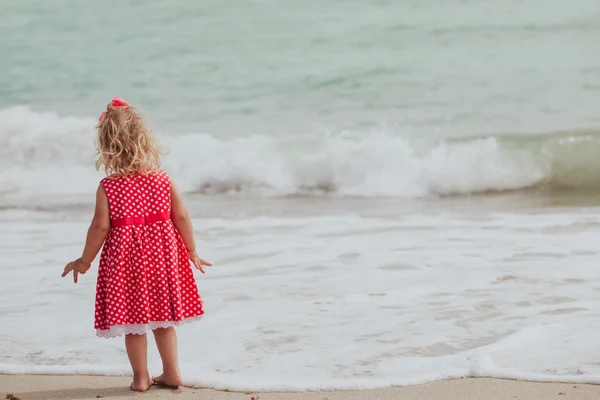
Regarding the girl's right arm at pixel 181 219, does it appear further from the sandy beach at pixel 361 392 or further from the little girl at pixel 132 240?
the sandy beach at pixel 361 392

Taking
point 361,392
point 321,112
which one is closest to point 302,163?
point 321,112

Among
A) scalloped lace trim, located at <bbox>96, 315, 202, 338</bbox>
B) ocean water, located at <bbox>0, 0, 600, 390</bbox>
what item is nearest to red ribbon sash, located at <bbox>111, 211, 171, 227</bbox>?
scalloped lace trim, located at <bbox>96, 315, 202, 338</bbox>

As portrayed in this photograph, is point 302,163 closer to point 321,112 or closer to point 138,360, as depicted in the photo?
point 321,112

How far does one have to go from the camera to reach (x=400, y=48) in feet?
20.4

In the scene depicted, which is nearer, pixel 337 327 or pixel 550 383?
pixel 550 383

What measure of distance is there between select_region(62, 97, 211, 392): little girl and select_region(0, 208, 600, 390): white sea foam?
0.78 ft

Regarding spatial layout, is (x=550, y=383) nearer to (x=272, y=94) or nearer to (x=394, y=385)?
(x=394, y=385)

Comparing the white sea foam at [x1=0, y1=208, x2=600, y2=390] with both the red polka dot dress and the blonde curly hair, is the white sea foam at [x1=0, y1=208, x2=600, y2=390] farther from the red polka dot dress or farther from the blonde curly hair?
the blonde curly hair

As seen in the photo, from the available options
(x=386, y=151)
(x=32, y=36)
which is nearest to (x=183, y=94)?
(x=32, y=36)

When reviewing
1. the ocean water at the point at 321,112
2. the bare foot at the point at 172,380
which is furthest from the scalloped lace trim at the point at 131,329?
the ocean water at the point at 321,112

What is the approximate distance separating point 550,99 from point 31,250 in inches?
147

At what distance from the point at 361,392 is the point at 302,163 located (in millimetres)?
4062

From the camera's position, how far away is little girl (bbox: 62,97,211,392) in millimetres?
1797

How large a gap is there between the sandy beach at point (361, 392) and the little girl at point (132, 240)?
8 centimetres
